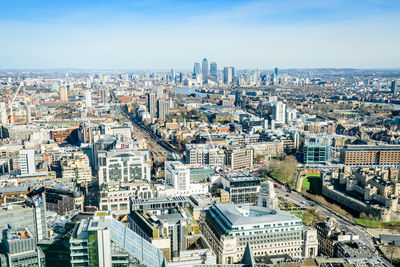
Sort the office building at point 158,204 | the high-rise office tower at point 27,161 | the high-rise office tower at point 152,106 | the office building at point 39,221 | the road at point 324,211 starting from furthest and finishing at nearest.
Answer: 1. the high-rise office tower at point 152,106
2. the high-rise office tower at point 27,161
3. the office building at point 158,204
4. the road at point 324,211
5. the office building at point 39,221

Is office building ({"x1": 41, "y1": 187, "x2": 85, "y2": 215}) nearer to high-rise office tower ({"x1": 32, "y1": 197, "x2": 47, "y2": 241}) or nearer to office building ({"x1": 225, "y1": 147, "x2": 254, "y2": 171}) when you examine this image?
high-rise office tower ({"x1": 32, "y1": 197, "x2": 47, "y2": 241})

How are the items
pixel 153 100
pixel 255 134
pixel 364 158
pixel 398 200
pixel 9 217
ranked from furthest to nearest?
pixel 153 100, pixel 255 134, pixel 364 158, pixel 398 200, pixel 9 217

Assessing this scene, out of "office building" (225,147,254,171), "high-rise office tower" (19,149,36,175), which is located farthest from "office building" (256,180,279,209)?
"high-rise office tower" (19,149,36,175)

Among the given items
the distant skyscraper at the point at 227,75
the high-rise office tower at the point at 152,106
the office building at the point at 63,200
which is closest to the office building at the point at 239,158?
the office building at the point at 63,200

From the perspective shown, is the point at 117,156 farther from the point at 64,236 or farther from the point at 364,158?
the point at 364,158

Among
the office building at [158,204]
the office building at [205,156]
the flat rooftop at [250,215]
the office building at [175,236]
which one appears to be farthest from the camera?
the office building at [205,156]

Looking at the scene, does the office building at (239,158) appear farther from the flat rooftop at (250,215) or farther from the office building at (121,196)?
the flat rooftop at (250,215)

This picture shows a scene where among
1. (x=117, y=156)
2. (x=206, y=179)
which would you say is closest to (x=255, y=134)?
(x=206, y=179)
